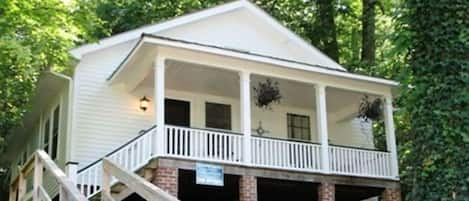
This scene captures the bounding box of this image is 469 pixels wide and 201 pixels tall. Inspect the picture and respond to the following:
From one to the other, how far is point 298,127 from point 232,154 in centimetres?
414

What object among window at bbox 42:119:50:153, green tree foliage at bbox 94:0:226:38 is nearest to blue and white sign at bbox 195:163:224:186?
window at bbox 42:119:50:153

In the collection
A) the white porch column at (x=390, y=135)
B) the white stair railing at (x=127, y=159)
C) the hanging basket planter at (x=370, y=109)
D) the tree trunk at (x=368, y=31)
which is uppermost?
the tree trunk at (x=368, y=31)

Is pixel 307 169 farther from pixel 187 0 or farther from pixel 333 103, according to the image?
pixel 187 0

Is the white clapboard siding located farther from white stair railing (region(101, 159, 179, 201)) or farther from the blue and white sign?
white stair railing (region(101, 159, 179, 201))

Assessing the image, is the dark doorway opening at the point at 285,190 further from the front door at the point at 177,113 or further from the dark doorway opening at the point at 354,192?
the front door at the point at 177,113

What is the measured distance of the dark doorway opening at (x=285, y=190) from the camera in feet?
44.0

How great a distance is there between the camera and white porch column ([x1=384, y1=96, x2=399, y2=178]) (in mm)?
14289

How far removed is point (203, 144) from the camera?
40.5ft

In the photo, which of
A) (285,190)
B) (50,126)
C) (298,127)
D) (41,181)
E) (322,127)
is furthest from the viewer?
(298,127)

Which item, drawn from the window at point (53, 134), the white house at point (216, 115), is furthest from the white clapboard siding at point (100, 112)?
the window at point (53, 134)

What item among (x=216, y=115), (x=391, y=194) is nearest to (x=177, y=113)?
(x=216, y=115)

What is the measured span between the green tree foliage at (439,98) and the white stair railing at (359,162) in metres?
5.58

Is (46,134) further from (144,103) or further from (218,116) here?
(218,116)

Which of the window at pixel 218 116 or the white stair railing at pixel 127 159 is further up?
the window at pixel 218 116
